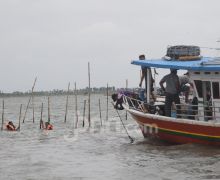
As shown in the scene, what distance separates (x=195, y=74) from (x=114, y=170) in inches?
197

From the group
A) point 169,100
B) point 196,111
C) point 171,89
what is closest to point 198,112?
point 196,111

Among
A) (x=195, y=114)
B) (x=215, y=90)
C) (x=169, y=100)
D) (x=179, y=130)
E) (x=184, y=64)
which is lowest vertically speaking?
(x=179, y=130)

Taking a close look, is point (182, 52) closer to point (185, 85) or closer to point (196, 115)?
point (185, 85)

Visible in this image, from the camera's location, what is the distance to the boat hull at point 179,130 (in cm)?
1711

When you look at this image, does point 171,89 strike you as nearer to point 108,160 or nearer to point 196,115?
point 196,115

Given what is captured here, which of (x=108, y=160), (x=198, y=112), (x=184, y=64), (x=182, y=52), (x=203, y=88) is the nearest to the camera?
(x=108, y=160)

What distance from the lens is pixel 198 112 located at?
58.2 feet

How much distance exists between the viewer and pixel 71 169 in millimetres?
15891

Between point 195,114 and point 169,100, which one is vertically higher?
point 169,100

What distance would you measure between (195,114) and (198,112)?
0.23 metres

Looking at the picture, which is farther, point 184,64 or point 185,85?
point 185,85

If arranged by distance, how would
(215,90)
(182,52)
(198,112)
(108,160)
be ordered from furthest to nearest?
(182,52)
(198,112)
(215,90)
(108,160)

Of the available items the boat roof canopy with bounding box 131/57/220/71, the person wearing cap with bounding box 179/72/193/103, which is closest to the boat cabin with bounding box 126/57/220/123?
the boat roof canopy with bounding box 131/57/220/71

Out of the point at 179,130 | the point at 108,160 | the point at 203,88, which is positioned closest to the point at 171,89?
the point at 203,88
